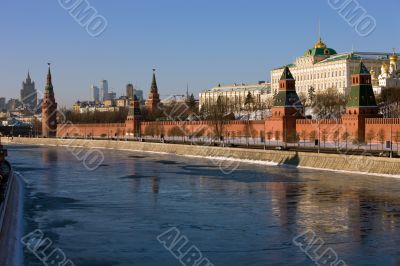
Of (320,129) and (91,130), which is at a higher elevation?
(91,130)

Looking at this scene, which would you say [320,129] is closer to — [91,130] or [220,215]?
[220,215]

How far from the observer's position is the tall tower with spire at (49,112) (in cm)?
8087

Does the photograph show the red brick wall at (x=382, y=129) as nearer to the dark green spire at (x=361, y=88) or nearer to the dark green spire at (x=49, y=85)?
the dark green spire at (x=361, y=88)

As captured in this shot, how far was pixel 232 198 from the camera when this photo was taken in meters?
21.5

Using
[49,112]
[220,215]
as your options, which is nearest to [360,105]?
[220,215]

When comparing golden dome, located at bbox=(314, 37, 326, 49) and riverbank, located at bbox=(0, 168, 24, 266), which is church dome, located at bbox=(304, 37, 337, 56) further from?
riverbank, located at bbox=(0, 168, 24, 266)

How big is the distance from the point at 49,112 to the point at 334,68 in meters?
32.3

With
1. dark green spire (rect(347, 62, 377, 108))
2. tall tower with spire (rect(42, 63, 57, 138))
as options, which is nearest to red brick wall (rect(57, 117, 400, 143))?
dark green spire (rect(347, 62, 377, 108))

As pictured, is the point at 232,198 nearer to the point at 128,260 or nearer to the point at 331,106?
the point at 128,260

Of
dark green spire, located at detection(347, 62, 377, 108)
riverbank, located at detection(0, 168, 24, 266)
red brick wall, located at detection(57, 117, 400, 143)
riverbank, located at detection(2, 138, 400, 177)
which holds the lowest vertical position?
riverbank, located at detection(0, 168, 24, 266)

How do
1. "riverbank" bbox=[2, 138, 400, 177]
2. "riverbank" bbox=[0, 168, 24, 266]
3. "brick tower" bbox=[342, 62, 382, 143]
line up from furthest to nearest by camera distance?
"brick tower" bbox=[342, 62, 382, 143] < "riverbank" bbox=[2, 138, 400, 177] < "riverbank" bbox=[0, 168, 24, 266]

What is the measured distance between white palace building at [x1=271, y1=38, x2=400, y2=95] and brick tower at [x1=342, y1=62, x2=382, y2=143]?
30665mm

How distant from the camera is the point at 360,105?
38969mm

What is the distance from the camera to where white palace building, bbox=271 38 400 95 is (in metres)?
72.9
